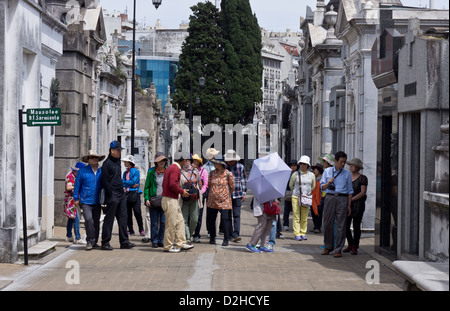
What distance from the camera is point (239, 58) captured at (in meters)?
60.0

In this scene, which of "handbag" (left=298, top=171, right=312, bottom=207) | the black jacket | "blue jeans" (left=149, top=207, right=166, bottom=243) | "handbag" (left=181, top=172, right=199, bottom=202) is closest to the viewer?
the black jacket

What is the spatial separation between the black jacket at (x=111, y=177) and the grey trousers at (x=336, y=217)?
3639 mm

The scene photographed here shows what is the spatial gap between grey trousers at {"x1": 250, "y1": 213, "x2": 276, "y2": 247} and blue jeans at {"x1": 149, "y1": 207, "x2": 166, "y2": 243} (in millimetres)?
1784

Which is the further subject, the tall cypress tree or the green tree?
the tall cypress tree

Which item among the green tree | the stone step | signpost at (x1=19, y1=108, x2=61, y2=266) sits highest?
the green tree

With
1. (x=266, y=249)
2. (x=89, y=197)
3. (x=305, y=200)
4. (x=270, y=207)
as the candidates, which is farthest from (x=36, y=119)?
(x=305, y=200)

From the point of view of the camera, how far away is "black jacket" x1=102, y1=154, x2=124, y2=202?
559 inches

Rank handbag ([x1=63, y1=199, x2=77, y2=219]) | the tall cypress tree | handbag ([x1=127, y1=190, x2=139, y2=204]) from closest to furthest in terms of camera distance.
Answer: handbag ([x1=63, y1=199, x2=77, y2=219]), handbag ([x1=127, y1=190, x2=139, y2=204]), the tall cypress tree

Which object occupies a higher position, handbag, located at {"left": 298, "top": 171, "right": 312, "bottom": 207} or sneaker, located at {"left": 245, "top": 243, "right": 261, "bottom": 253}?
handbag, located at {"left": 298, "top": 171, "right": 312, "bottom": 207}

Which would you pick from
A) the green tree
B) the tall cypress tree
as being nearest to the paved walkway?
the green tree

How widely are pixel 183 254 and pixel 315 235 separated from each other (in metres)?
5.00

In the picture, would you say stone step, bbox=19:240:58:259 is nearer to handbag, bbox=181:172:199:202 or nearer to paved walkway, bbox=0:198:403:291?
paved walkway, bbox=0:198:403:291

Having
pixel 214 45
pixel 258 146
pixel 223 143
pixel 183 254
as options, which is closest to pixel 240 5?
pixel 214 45
